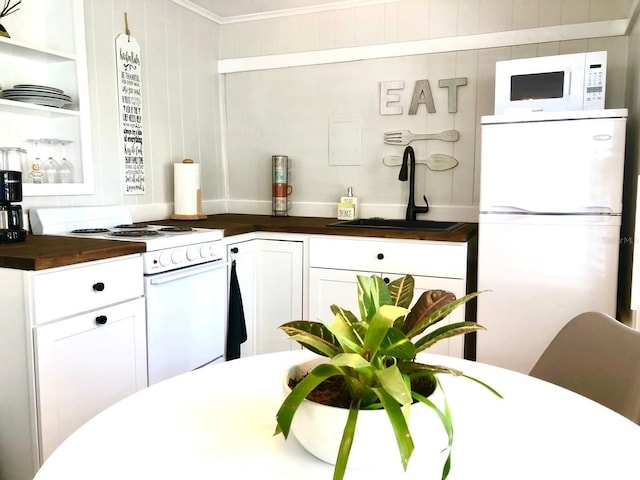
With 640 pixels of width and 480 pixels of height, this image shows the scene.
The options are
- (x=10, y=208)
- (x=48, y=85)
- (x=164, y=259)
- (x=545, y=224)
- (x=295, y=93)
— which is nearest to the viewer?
(x=10, y=208)

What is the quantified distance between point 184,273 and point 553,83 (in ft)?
6.41

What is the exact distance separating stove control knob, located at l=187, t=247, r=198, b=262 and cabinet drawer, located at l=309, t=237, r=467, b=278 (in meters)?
0.67

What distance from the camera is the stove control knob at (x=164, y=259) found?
7.35 ft

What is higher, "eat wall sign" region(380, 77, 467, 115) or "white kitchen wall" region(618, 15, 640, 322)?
"eat wall sign" region(380, 77, 467, 115)

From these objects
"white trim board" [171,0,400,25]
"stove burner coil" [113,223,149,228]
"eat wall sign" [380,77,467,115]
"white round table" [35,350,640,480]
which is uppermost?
"white trim board" [171,0,400,25]

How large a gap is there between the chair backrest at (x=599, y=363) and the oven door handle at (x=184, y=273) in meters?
1.53

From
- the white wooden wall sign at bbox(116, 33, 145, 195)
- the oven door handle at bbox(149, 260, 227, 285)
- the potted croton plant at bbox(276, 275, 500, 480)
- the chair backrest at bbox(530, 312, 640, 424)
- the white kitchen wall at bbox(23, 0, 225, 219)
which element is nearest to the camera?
the potted croton plant at bbox(276, 275, 500, 480)

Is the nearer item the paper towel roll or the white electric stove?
the white electric stove

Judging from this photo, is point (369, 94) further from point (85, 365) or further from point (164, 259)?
point (85, 365)

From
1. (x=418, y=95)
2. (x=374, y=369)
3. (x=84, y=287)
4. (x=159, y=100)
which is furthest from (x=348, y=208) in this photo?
(x=374, y=369)

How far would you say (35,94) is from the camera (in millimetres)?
2332

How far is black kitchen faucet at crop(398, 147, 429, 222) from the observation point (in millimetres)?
3150

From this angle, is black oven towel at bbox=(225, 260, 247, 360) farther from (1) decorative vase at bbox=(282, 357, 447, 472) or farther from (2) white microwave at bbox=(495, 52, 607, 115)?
(1) decorative vase at bbox=(282, 357, 447, 472)

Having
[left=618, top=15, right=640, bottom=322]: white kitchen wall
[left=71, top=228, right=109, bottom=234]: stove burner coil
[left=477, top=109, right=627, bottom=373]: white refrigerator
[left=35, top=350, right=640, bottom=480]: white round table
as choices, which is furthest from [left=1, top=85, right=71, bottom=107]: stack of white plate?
[left=618, top=15, right=640, bottom=322]: white kitchen wall
